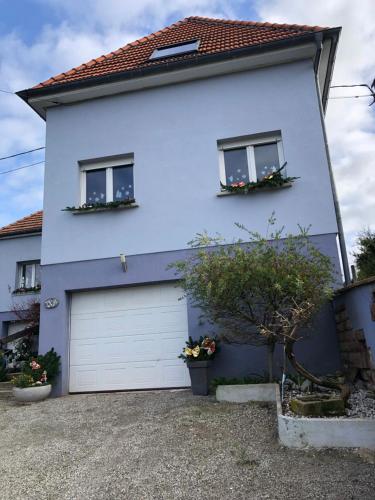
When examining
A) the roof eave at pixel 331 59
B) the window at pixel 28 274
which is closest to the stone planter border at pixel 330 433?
the roof eave at pixel 331 59

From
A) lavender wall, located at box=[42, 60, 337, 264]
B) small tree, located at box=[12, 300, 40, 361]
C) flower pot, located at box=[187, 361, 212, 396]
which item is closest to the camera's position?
flower pot, located at box=[187, 361, 212, 396]

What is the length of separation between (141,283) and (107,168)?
2585 millimetres

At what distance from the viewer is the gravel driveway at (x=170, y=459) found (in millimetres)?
3135

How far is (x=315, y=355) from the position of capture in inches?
253

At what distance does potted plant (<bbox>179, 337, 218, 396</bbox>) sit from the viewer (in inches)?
246

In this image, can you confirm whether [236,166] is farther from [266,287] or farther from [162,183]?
[266,287]

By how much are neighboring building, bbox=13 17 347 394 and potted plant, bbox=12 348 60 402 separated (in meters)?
0.29

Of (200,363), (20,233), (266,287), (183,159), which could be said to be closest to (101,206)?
(183,159)

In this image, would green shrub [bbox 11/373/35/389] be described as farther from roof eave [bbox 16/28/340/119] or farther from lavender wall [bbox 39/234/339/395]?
roof eave [bbox 16/28/340/119]

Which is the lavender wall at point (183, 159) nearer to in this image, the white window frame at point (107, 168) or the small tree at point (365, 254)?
the white window frame at point (107, 168)

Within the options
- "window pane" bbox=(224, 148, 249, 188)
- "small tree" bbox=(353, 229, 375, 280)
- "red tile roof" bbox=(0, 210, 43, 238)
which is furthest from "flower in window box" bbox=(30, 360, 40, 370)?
"small tree" bbox=(353, 229, 375, 280)

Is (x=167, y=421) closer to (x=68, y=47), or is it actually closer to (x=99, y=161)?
(x=99, y=161)

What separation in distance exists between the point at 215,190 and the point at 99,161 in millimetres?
2610

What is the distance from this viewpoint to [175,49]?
886cm
